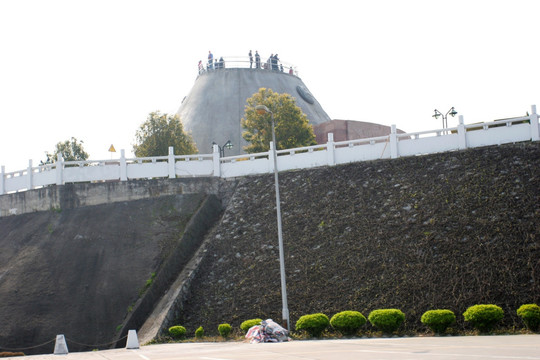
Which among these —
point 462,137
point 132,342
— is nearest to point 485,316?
point 462,137

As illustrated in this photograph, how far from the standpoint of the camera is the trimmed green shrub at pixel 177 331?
26.2 metres

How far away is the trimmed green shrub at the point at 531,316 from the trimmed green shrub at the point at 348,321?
5.33m

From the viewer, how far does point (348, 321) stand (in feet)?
73.3

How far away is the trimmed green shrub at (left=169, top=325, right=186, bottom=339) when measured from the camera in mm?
26175

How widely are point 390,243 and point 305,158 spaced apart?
31.6ft

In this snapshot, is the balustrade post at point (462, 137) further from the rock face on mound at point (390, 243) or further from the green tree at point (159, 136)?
the green tree at point (159, 136)

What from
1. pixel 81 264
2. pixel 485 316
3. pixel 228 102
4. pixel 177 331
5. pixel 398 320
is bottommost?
pixel 177 331

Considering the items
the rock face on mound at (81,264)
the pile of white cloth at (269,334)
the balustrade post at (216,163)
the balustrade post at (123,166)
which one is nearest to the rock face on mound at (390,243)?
the pile of white cloth at (269,334)

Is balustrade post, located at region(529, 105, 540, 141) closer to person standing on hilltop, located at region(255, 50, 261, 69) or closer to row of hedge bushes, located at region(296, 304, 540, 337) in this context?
row of hedge bushes, located at region(296, 304, 540, 337)

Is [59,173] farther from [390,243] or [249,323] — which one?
[390,243]

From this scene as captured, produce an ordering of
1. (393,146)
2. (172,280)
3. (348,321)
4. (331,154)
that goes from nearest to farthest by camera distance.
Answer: (348,321) → (172,280) → (393,146) → (331,154)

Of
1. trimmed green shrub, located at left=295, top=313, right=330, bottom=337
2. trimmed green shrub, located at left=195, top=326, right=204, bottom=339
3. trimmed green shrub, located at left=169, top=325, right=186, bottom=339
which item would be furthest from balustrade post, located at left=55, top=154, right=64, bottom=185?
trimmed green shrub, located at left=295, top=313, right=330, bottom=337

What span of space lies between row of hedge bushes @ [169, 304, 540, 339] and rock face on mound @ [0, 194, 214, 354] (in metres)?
8.29

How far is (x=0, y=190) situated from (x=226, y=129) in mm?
22357
